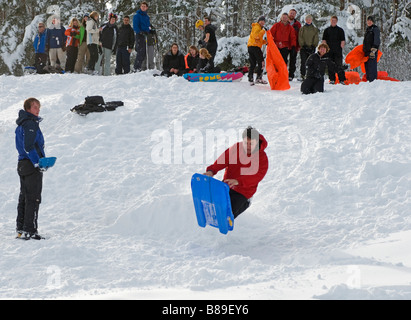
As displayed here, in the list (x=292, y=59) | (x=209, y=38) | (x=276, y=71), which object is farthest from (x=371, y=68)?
(x=209, y=38)

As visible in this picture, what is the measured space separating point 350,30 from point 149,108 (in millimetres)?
11787

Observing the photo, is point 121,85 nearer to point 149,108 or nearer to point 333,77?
point 149,108

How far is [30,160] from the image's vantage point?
6465mm

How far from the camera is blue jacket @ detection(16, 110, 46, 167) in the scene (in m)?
6.38

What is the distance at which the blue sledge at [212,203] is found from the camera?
6109 mm

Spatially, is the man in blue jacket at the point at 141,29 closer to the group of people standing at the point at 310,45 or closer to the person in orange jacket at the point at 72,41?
the person in orange jacket at the point at 72,41

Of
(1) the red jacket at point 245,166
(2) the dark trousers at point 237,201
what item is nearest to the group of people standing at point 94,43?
(1) the red jacket at point 245,166

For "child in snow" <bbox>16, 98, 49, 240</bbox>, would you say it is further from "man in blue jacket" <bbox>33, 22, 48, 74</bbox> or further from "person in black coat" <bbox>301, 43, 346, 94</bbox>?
"man in blue jacket" <bbox>33, 22, 48, 74</bbox>

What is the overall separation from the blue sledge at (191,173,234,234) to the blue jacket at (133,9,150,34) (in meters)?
9.33

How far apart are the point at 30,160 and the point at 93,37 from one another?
966 centimetres

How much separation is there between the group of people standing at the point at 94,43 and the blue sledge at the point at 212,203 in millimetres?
9427

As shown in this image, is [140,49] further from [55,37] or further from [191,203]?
[191,203]

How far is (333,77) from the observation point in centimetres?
1298
